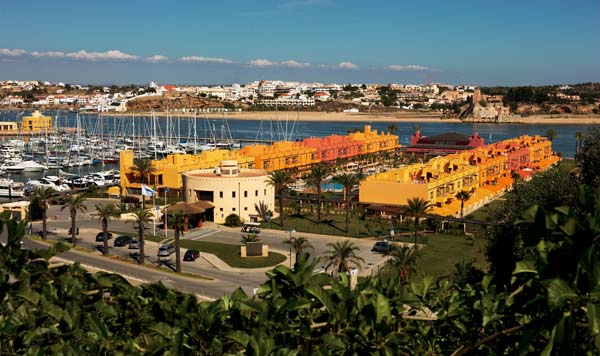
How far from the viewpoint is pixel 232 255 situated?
30.0 metres

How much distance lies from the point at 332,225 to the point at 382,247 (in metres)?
6.70

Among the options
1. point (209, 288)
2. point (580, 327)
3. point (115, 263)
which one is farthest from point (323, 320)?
point (115, 263)

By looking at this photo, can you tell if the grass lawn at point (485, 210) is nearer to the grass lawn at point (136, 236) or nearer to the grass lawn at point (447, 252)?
the grass lawn at point (447, 252)

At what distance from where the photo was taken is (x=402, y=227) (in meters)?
35.5

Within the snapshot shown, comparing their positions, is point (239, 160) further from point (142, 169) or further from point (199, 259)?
point (199, 259)

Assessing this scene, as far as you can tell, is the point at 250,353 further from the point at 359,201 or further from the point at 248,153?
the point at 248,153

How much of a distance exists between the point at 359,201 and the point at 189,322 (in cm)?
3549

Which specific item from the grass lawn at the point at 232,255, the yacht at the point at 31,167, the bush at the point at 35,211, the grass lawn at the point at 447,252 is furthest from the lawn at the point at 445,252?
the yacht at the point at 31,167

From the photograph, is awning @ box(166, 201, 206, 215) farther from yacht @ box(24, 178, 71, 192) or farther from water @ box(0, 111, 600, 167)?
water @ box(0, 111, 600, 167)

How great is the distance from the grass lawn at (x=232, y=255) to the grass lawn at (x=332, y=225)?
511 cm

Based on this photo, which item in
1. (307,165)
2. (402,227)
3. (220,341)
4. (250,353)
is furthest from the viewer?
(307,165)

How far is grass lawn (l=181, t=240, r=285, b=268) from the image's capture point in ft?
92.8

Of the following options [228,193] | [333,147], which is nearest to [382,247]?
[228,193]

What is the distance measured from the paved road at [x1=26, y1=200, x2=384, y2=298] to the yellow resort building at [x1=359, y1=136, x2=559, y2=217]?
22.5 ft
